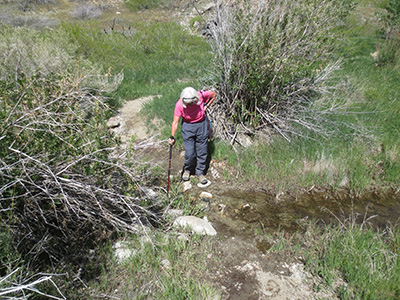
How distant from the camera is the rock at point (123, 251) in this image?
3.20 metres

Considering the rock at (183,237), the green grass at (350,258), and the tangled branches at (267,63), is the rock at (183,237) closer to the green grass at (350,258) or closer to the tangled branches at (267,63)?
the green grass at (350,258)

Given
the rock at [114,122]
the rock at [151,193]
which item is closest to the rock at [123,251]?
the rock at [151,193]

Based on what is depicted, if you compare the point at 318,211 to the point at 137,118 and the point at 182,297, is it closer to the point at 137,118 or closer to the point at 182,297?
the point at 182,297

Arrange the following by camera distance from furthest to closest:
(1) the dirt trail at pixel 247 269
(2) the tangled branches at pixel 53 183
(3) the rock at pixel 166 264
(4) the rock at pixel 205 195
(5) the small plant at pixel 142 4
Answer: (5) the small plant at pixel 142 4, (4) the rock at pixel 205 195, (3) the rock at pixel 166 264, (1) the dirt trail at pixel 247 269, (2) the tangled branches at pixel 53 183

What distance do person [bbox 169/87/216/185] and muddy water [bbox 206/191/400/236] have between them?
2.60 ft

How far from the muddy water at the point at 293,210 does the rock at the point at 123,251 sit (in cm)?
136

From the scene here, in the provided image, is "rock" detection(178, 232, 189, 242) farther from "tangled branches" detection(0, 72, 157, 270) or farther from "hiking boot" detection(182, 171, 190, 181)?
"hiking boot" detection(182, 171, 190, 181)

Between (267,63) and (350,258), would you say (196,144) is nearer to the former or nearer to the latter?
(267,63)

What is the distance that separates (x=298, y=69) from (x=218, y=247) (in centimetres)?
416

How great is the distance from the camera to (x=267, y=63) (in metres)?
5.23

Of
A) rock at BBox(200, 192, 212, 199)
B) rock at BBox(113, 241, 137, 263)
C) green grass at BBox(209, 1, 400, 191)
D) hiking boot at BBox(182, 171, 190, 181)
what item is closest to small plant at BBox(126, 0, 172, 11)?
green grass at BBox(209, 1, 400, 191)

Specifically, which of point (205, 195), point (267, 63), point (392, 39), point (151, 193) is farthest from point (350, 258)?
point (392, 39)

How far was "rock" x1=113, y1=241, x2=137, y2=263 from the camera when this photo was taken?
3.20m

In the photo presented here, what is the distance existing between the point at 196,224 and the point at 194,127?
67.0 inches
